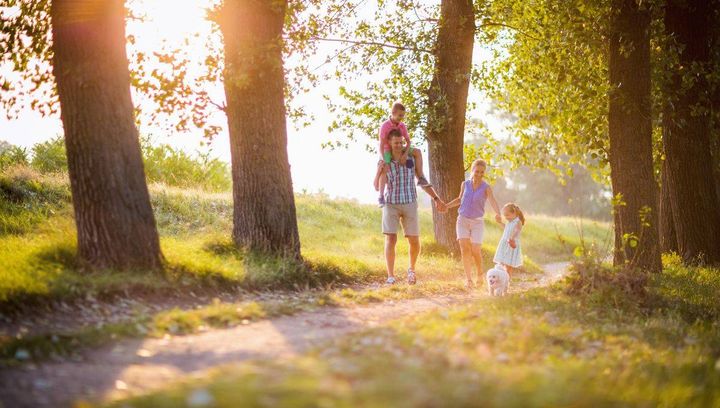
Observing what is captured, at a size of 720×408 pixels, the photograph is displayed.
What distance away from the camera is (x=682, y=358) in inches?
260

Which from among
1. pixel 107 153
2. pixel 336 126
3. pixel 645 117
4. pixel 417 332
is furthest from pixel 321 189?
pixel 417 332

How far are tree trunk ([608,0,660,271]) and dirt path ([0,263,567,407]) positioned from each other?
7.23 m

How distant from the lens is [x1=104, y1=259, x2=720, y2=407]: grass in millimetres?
4191

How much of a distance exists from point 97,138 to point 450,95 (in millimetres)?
9453

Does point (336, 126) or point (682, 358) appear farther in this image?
point (336, 126)

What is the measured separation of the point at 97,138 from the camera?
868cm

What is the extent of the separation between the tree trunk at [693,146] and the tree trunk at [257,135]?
9794mm

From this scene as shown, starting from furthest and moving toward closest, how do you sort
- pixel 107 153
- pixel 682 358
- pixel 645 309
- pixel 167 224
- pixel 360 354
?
pixel 167 224 < pixel 645 309 < pixel 107 153 < pixel 682 358 < pixel 360 354

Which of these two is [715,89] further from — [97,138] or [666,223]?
[97,138]

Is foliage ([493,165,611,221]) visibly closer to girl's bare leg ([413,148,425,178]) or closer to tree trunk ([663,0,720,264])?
tree trunk ([663,0,720,264])

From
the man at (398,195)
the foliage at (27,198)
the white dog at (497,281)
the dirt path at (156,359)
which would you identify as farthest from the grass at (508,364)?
the foliage at (27,198)

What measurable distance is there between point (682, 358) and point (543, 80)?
39.7ft

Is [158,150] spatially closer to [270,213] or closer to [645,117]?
[270,213]

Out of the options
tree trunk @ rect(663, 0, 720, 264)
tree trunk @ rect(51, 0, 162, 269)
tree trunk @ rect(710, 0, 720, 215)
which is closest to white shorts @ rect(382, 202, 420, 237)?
tree trunk @ rect(51, 0, 162, 269)
